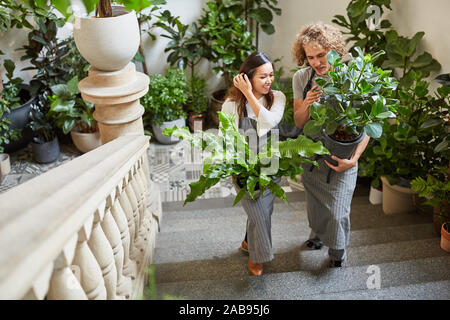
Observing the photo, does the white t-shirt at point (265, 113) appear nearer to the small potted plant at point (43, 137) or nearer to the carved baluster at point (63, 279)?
the carved baluster at point (63, 279)

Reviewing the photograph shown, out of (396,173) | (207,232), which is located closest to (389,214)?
(396,173)

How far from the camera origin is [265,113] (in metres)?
2.67

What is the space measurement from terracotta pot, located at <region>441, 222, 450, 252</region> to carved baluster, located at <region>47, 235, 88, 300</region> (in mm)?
2456

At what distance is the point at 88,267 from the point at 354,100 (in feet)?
5.13

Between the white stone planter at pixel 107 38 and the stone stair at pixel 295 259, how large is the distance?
124 centimetres

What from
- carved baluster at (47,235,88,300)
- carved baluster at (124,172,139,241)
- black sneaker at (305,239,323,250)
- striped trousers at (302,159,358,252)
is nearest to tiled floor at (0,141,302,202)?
black sneaker at (305,239,323,250)

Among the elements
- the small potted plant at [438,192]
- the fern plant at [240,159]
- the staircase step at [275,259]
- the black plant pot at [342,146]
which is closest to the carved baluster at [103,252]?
the fern plant at [240,159]

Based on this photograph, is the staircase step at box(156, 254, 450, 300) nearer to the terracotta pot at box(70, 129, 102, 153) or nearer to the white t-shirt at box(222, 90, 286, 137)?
the white t-shirt at box(222, 90, 286, 137)

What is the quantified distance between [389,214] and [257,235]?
155 cm

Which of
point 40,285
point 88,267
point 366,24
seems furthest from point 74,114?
point 40,285

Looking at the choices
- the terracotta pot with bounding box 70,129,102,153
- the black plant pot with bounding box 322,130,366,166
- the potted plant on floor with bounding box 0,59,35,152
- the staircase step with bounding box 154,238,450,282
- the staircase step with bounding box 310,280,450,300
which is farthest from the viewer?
the terracotta pot with bounding box 70,129,102,153

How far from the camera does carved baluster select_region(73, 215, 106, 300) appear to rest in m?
1.55
